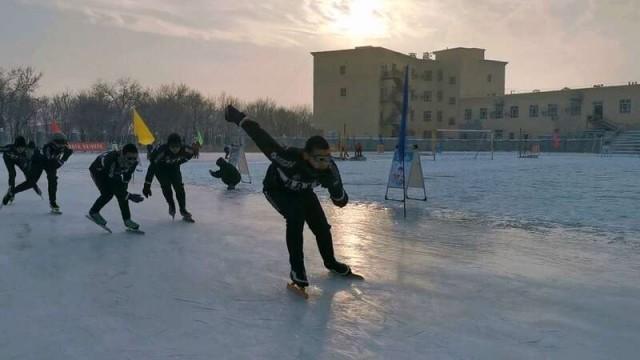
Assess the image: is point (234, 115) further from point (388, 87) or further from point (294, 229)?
point (388, 87)

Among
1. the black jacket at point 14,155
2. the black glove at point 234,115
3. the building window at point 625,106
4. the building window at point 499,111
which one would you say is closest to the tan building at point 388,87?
the building window at point 499,111

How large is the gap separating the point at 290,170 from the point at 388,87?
237 feet

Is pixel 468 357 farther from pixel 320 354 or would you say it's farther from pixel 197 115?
A: pixel 197 115

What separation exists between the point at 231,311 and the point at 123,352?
103cm

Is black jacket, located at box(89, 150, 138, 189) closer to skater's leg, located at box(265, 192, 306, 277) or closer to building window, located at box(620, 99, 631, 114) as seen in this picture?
skater's leg, located at box(265, 192, 306, 277)

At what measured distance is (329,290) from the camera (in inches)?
199

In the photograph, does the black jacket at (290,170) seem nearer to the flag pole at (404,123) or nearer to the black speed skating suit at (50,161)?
the flag pole at (404,123)

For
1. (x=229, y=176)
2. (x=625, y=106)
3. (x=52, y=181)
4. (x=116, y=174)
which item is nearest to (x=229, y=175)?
(x=229, y=176)

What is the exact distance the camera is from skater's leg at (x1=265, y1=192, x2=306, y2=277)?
5.00 metres

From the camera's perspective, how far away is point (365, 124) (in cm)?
7588

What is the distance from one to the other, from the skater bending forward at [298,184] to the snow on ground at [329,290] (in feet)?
1.13

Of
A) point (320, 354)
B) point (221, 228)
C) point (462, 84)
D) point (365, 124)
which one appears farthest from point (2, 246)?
point (462, 84)

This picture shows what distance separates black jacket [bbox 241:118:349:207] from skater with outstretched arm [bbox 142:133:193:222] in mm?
3954

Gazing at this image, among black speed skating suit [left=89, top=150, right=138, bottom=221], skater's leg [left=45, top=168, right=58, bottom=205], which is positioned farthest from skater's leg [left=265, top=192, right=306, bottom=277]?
skater's leg [left=45, top=168, right=58, bottom=205]
